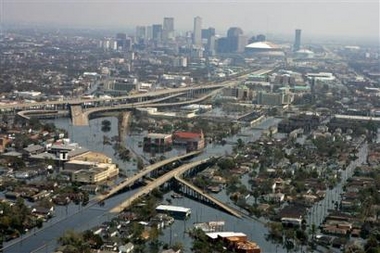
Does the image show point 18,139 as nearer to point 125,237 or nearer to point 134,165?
point 134,165

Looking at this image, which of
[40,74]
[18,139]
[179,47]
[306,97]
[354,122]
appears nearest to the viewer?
[18,139]

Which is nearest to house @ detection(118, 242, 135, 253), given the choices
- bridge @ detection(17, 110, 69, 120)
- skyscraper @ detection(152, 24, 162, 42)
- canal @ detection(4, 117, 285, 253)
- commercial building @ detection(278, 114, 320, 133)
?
canal @ detection(4, 117, 285, 253)

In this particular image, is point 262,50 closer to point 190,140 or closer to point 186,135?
point 186,135

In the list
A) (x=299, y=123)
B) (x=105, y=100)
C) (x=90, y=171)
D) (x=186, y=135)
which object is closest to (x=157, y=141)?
(x=186, y=135)

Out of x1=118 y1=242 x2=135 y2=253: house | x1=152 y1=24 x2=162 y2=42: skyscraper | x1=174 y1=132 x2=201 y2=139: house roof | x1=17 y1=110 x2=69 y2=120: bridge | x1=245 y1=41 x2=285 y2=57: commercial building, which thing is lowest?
x1=17 y1=110 x2=69 y2=120: bridge

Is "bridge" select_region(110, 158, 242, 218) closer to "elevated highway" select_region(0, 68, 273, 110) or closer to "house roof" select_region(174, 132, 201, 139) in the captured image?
"house roof" select_region(174, 132, 201, 139)

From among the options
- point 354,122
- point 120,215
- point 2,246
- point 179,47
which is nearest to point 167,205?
point 120,215
